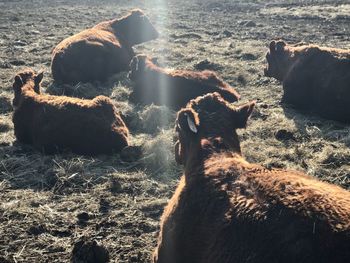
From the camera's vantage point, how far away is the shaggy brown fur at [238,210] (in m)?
3.59

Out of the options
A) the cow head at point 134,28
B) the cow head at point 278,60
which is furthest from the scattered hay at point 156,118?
the cow head at point 134,28

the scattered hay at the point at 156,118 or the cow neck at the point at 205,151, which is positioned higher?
the cow neck at the point at 205,151

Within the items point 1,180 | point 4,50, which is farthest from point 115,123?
point 4,50

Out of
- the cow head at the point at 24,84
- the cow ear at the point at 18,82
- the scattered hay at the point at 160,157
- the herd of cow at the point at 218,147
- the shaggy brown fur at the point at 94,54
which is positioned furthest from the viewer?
the shaggy brown fur at the point at 94,54

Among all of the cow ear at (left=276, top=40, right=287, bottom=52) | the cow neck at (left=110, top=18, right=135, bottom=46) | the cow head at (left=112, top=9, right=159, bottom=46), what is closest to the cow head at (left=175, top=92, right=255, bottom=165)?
the cow ear at (left=276, top=40, right=287, bottom=52)

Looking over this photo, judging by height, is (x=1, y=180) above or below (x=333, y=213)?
below

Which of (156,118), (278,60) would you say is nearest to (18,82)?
Result: (156,118)

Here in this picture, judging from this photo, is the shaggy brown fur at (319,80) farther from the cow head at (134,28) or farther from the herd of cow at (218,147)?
the cow head at (134,28)

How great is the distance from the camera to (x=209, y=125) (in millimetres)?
5840

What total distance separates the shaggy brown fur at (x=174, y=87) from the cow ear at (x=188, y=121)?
16.3 feet

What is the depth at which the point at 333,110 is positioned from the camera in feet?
33.1

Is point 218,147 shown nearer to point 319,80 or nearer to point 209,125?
point 209,125

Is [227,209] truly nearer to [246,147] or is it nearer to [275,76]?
[246,147]

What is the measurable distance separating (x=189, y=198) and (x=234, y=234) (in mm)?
951
